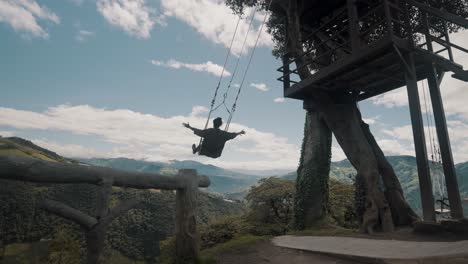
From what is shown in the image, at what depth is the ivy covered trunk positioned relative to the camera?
11.1 meters

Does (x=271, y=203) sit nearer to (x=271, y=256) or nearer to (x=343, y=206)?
(x=343, y=206)

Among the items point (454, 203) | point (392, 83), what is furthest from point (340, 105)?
point (454, 203)

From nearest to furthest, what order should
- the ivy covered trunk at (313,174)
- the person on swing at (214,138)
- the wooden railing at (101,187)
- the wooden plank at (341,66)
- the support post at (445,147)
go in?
the wooden railing at (101,187)
the wooden plank at (341,66)
the support post at (445,147)
the person on swing at (214,138)
the ivy covered trunk at (313,174)

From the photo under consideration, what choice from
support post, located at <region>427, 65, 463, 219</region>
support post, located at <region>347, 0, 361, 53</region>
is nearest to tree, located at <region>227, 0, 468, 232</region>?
support post, located at <region>427, 65, 463, 219</region>

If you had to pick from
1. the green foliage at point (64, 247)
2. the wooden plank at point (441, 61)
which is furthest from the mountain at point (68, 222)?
the wooden plank at point (441, 61)

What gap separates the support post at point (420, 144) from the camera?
24.8ft

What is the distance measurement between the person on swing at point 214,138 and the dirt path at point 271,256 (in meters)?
2.86

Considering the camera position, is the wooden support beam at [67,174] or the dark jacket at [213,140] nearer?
the wooden support beam at [67,174]

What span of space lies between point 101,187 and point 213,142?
4196 millimetres

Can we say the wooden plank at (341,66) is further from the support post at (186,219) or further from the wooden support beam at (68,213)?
the wooden support beam at (68,213)

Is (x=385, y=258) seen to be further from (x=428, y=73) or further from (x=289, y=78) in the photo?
(x=289, y=78)

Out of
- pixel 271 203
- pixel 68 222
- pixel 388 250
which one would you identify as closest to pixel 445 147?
pixel 388 250

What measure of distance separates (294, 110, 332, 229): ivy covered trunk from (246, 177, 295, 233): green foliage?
258cm

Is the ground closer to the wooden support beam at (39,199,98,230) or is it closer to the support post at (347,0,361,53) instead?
the wooden support beam at (39,199,98,230)
